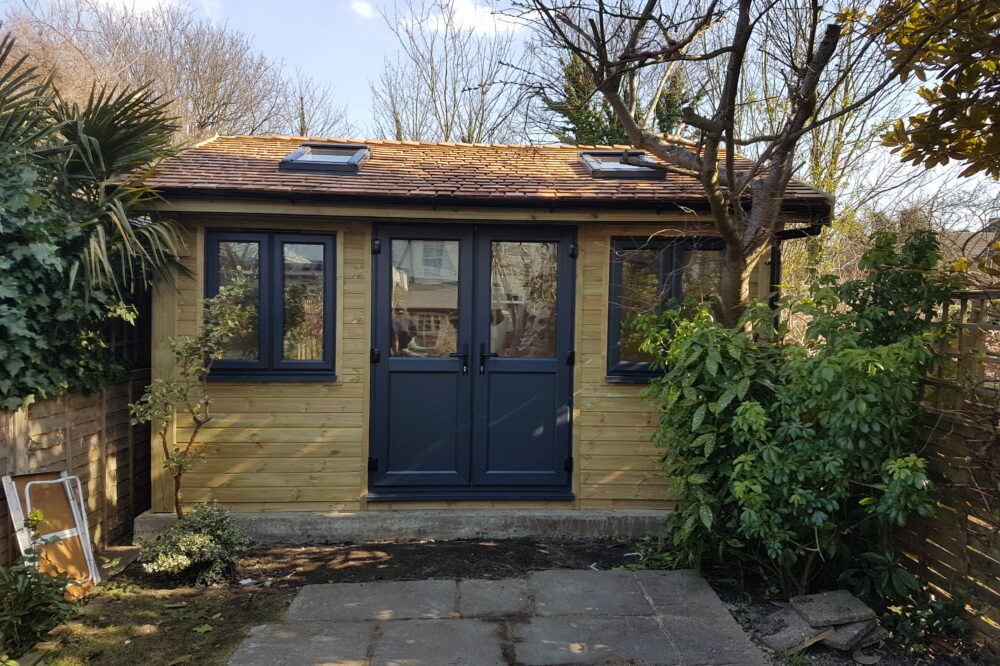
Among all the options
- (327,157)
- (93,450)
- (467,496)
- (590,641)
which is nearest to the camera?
(590,641)

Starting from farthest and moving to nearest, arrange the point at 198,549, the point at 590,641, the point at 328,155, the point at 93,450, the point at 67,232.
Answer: the point at 328,155, the point at 93,450, the point at 198,549, the point at 67,232, the point at 590,641

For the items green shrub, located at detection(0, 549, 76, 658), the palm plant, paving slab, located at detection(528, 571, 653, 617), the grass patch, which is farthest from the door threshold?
the palm plant

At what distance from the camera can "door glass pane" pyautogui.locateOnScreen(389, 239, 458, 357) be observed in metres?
5.05

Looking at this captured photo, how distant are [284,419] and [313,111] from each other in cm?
1557

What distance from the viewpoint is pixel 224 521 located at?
4.31 metres

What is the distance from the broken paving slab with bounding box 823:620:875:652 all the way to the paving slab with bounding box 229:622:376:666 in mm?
2315

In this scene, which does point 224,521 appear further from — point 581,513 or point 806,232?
point 806,232

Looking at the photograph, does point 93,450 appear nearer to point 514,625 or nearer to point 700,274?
point 514,625

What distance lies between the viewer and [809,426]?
3537mm

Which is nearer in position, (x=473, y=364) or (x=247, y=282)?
(x=247, y=282)

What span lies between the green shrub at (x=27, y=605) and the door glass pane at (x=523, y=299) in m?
3.09

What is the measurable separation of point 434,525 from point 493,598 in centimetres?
118

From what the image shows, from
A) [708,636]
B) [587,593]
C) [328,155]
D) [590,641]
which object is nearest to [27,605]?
[590,641]

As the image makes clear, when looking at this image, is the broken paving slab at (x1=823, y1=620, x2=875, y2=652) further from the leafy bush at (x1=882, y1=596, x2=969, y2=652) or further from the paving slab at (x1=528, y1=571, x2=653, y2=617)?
the paving slab at (x1=528, y1=571, x2=653, y2=617)
